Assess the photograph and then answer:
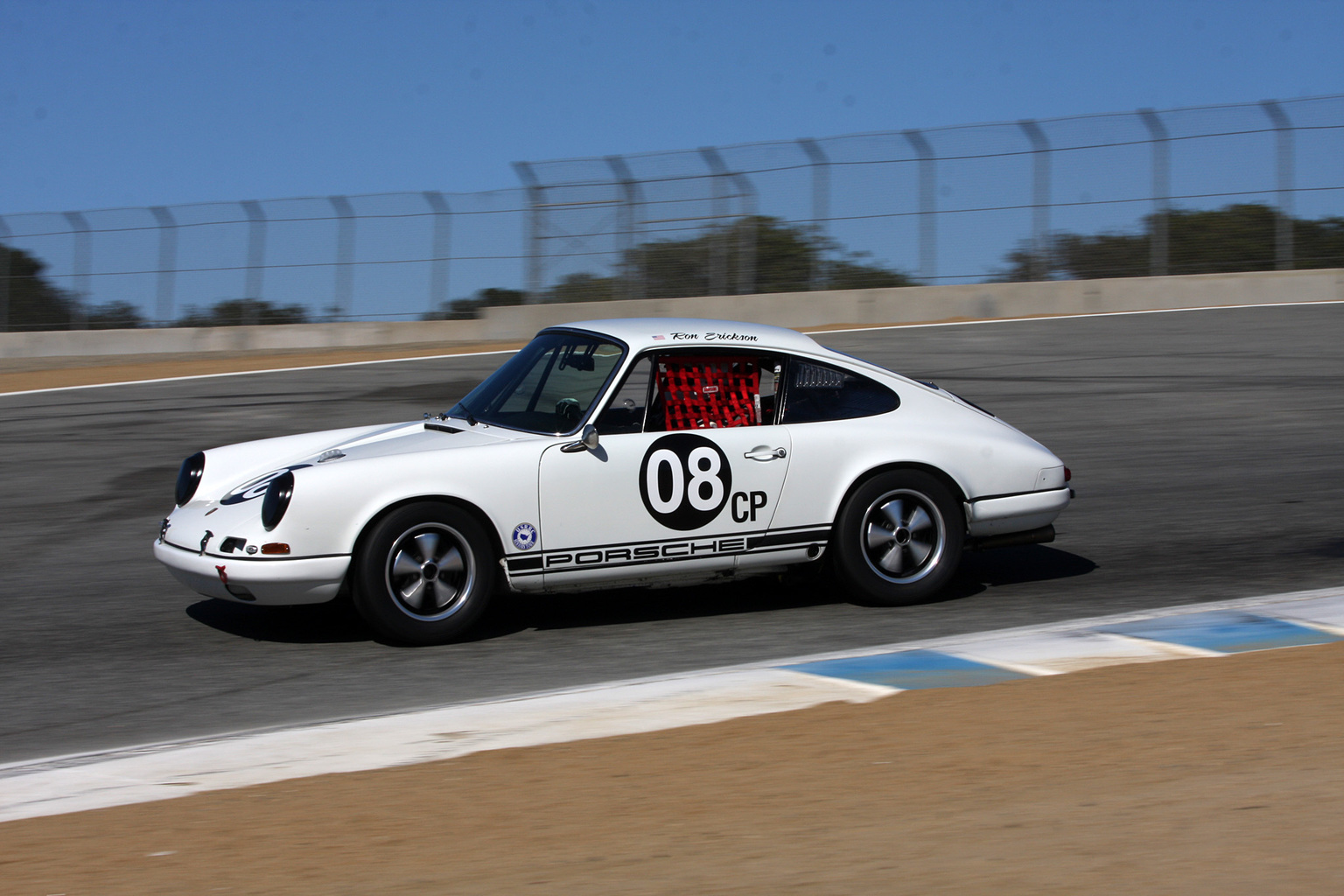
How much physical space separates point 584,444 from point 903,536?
1.63 metres

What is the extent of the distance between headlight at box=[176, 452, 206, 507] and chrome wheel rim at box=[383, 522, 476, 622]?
1.34 m

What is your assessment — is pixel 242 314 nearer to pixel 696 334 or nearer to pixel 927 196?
pixel 927 196

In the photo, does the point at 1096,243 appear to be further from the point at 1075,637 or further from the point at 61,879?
the point at 61,879

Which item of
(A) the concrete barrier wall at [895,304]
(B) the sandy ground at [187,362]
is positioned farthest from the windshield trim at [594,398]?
(A) the concrete barrier wall at [895,304]

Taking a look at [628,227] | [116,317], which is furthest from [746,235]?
[116,317]

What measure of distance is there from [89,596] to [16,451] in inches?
236

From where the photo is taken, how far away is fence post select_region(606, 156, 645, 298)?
2356cm

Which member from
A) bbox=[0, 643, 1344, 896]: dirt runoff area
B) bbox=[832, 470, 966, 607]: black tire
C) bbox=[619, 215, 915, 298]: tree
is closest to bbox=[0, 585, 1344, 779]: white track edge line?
bbox=[832, 470, 966, 607]: black tire

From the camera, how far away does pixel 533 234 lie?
24625 millimetres

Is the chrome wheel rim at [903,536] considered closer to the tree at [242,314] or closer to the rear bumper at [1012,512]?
the rear bumper at [1012,512]

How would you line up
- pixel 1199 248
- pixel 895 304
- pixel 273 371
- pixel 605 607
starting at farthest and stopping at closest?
pixel 895 304
pixel 1199 248
pixel 273 371
pixel 605 607

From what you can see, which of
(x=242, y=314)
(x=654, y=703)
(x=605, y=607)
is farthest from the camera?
(x=242, y=314)

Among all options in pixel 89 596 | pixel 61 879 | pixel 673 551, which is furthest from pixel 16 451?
pixel 61 879

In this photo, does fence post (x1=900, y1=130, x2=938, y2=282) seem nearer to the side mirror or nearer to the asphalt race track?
the asphalt race track
